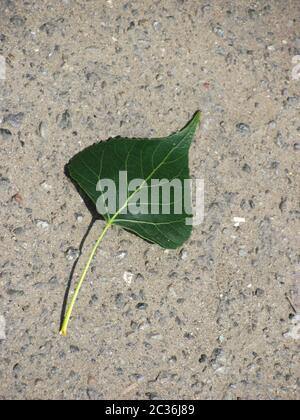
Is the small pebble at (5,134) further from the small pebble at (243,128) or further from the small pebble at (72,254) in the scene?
the small pebble at (243,128)

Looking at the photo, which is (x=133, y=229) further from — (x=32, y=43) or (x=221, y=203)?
(x=32, y=43)

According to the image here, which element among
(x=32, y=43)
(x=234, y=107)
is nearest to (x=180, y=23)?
(x=234, y=107)

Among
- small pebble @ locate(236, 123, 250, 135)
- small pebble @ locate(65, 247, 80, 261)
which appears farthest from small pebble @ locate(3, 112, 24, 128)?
small pebble @ locate(236, 123, 250, 135)

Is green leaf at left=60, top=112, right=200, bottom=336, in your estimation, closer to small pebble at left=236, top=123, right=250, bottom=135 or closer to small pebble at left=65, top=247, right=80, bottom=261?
small pebble at left=65, top=247, right=80, bottom=261

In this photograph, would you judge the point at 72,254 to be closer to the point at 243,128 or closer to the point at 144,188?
the point at 144,188
